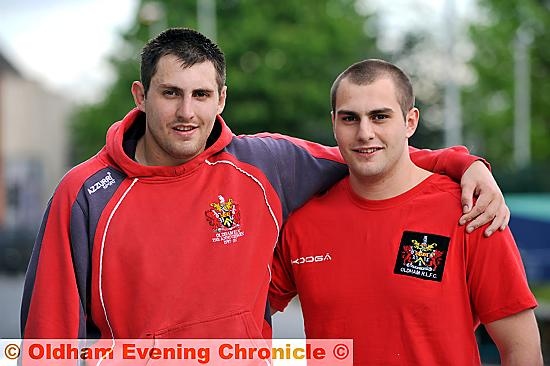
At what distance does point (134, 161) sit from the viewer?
4219 millimetres

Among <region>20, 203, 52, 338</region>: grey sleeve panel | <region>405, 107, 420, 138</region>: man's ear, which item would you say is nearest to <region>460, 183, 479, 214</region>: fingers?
<region>405, 107, 420, 138</region>: man's ear

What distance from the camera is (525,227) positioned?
1411 cm

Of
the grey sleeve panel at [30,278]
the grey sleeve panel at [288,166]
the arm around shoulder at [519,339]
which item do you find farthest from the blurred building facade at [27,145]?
the arm around shoulder at [519,339]

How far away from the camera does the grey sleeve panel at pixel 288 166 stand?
14.6ft

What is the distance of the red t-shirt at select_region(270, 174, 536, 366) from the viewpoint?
13.4 feet

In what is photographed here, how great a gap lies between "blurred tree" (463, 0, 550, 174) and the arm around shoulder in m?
19.8

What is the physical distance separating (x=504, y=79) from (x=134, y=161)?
30.1 m

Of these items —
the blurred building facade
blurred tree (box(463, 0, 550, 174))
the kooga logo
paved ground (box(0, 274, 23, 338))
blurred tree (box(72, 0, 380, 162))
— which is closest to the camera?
the kooga logo

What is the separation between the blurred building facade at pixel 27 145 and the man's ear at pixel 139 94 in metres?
30.0

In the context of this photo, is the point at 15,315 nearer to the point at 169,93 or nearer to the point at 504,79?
the point at 169,93

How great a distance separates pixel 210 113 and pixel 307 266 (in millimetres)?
896

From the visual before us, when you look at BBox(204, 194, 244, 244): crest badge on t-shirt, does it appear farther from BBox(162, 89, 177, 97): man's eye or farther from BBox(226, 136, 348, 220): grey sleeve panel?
BBox(162, 89, 177, 97): man's eye

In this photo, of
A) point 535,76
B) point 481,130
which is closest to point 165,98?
point 535,76

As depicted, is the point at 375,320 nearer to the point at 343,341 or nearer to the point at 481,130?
the point at 343,341
